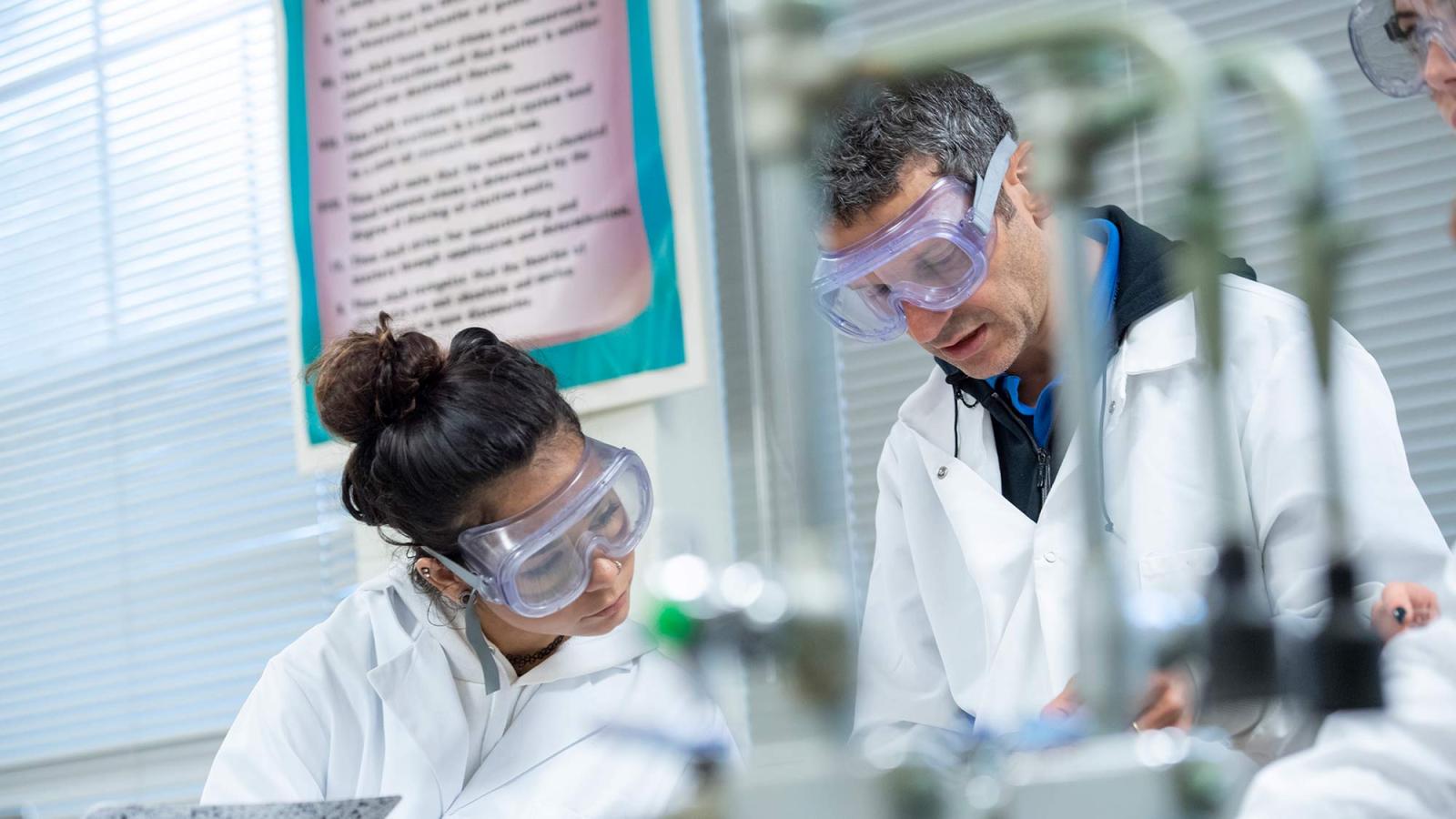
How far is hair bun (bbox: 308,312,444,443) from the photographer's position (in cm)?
182

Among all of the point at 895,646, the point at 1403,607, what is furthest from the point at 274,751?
the point at 1403,607

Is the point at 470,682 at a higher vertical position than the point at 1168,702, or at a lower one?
lower

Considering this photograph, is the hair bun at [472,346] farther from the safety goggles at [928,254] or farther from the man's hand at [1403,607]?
the man's hand at [1403,607]

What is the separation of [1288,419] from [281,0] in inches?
76.4

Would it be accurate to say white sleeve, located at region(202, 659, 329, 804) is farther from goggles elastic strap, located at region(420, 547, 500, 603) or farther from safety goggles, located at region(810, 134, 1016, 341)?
safety goggles, located at region(810, 134, 1016, 341)

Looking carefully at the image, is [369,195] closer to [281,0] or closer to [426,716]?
[281,0]

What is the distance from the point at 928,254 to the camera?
154 centimetres

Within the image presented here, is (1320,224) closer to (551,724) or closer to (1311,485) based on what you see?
(1311,485)

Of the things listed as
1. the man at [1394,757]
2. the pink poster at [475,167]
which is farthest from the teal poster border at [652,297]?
the man at [1394,757]

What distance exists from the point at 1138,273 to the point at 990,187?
233 millimetres

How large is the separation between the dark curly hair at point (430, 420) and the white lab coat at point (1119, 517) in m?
0.48

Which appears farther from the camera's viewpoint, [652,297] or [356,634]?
[652,297]

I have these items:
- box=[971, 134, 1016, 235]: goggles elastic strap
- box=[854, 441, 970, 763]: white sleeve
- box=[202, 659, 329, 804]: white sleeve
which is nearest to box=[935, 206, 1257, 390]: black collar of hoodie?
box=[971, 134, 1016, 235]: goggles elastic strap

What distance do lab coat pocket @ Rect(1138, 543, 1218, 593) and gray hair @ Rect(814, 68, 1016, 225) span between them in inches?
16.0
